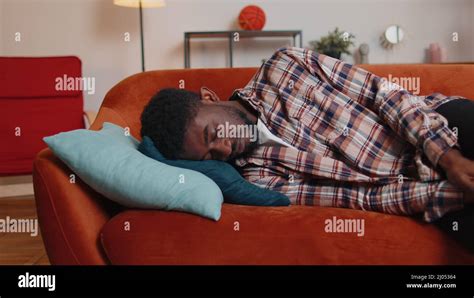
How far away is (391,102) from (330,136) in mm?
189

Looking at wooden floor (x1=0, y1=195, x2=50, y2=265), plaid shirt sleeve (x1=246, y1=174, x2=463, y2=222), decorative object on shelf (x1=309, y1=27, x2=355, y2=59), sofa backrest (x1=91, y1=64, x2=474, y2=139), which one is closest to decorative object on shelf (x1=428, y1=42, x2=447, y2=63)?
decorative object on shelf (x1=309, y1=27, x2=355, y2=59)

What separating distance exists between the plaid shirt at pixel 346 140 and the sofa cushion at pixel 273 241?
0.25 feet

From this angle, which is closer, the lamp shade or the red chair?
the red chair

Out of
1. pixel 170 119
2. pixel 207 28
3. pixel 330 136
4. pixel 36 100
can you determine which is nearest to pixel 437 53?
pixel 207 28

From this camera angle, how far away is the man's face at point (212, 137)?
4.04 feet

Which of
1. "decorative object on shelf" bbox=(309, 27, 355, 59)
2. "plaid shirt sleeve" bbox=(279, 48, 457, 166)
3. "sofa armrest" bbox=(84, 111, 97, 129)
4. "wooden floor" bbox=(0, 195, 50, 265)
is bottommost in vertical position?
"wooden floor" bbox=(0, 195, 50, 265)

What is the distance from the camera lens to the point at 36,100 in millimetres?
2688

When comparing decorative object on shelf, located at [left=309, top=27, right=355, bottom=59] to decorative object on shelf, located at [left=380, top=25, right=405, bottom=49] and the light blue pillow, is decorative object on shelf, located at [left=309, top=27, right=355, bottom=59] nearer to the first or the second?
decorative object on shelf, located at [left=380, top=25, right=405, bottom=49]

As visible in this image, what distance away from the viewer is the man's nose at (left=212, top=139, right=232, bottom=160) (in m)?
1.25

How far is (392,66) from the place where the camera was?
160 centimetres

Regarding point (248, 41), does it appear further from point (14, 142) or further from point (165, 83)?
point (165, 83)

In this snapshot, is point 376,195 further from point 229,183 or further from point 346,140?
point 229,183
